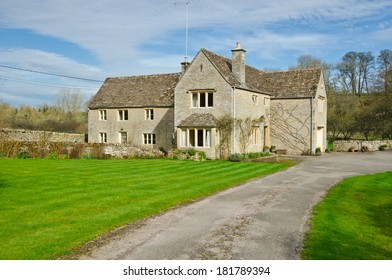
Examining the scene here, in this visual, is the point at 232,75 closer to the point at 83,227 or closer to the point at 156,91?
the point at 156,91

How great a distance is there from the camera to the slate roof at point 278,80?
104 feet

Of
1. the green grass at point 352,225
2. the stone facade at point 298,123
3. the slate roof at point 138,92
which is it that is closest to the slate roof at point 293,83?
the stone facade at point 298,123

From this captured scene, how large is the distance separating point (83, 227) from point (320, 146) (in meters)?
31.3

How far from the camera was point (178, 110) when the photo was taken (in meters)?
31.8

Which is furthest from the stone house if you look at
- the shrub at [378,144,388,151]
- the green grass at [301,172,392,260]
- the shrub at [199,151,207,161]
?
the green grass at [301,172,392,260]

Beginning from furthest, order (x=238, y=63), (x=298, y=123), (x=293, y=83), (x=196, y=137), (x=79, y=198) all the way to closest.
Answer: (x=293, y=83)
(x=298, y=123)
(x=238, y=63)
(x=196, y=137)
(x=79, y=198)

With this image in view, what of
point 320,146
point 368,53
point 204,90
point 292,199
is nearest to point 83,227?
point 292,199

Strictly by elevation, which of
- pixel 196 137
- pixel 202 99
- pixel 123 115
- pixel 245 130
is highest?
pixel 202 99

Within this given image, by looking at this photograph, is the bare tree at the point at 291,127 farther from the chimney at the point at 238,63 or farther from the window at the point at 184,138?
the window at the point at 184,138

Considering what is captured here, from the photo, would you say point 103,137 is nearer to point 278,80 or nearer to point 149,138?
point 149,138

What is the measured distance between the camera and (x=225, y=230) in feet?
29.6

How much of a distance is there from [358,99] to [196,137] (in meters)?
33.2

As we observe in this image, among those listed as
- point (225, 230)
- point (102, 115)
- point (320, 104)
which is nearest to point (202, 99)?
point (320, 104)

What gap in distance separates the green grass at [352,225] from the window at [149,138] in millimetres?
22601
